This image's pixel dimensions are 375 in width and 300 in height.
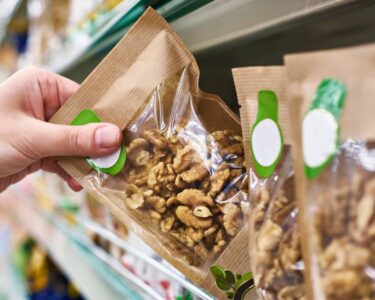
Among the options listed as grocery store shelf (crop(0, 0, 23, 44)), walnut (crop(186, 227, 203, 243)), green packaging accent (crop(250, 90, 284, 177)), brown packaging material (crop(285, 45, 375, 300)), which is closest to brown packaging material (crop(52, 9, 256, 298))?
walnut (crop(186, 227, 203, 243))

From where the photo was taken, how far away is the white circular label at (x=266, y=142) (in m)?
0.51

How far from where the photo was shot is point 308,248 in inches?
16.2

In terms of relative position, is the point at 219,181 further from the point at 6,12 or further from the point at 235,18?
the point at 6,12

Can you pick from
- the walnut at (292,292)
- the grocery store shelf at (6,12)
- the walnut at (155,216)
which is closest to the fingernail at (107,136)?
the walnut at (155,216)

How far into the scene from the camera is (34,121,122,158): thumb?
0.67 metres

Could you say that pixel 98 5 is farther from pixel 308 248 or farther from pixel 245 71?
pixel 308 248

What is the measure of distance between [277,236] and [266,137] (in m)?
0.11

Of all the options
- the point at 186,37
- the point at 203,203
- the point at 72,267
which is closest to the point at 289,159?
the point at 203,203

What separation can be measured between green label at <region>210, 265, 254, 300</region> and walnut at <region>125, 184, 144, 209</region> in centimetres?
14

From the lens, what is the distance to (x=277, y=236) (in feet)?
1.56

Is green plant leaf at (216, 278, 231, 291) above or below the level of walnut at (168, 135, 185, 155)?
below

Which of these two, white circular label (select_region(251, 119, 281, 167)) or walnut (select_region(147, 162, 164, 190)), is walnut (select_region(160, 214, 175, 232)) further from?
white circular label (select_region(251, 119, 281, 167))

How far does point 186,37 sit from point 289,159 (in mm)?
437

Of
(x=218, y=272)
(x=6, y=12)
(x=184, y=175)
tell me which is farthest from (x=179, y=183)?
(x=6, y=12)
